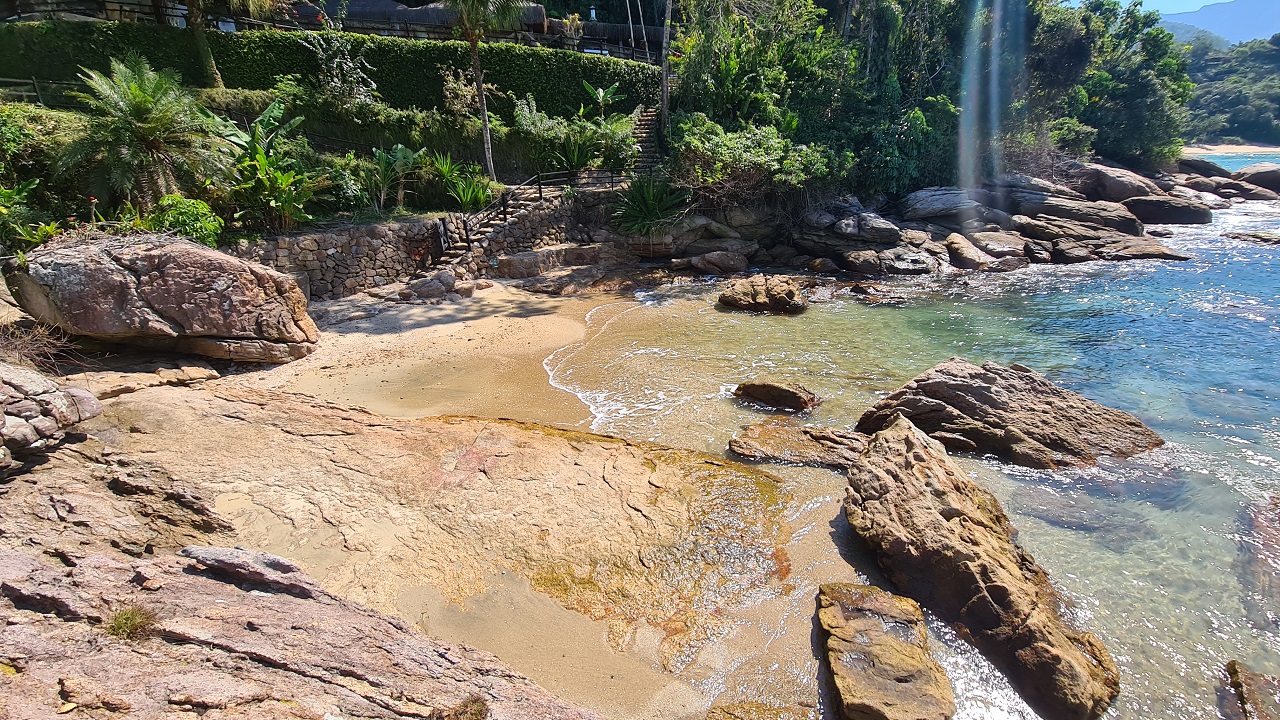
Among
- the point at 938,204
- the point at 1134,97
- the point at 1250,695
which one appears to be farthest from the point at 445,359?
the point at 1134,97

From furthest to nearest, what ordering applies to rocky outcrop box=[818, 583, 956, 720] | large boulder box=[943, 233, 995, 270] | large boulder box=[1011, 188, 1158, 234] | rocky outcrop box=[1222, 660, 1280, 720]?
large boulder box=[1011, 188, 1158, 234], large boulder box=[943, 233, 995, 270], rocky outcrop box=[1222, 660, 1280, 720], rocky outcrop box=[818, 583, 956, 720]

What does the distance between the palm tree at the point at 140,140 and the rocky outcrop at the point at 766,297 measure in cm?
1279

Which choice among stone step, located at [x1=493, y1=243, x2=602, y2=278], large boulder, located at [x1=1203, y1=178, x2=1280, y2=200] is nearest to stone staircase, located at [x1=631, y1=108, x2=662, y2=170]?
stone step, located at [x1=493, y1=243, x2=602, y2=278]

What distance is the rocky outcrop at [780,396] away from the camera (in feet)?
33.3

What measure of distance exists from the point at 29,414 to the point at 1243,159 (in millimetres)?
79751

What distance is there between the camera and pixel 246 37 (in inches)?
756

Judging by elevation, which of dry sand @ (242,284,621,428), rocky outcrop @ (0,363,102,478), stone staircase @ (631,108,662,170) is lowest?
dry sand @ (242,284,621,428)

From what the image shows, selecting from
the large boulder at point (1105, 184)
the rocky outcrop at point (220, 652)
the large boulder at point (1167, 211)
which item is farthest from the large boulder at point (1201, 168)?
the rocky outcrop at point (220, 652)

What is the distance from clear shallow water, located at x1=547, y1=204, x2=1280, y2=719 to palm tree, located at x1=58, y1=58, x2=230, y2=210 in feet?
30.7

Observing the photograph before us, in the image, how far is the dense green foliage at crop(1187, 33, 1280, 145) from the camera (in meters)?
62.6

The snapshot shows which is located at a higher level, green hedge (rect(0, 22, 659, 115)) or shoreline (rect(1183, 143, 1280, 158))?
green hedge (rect(0, 22, 659, 115))

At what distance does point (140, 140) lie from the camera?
12086 millimetres

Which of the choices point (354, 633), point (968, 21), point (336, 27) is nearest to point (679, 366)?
point (354, 633)

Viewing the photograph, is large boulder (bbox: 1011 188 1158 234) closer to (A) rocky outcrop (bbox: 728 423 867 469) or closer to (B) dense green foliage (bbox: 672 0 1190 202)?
(B) dense green foliage (bbox: 672 0 1190 202)
